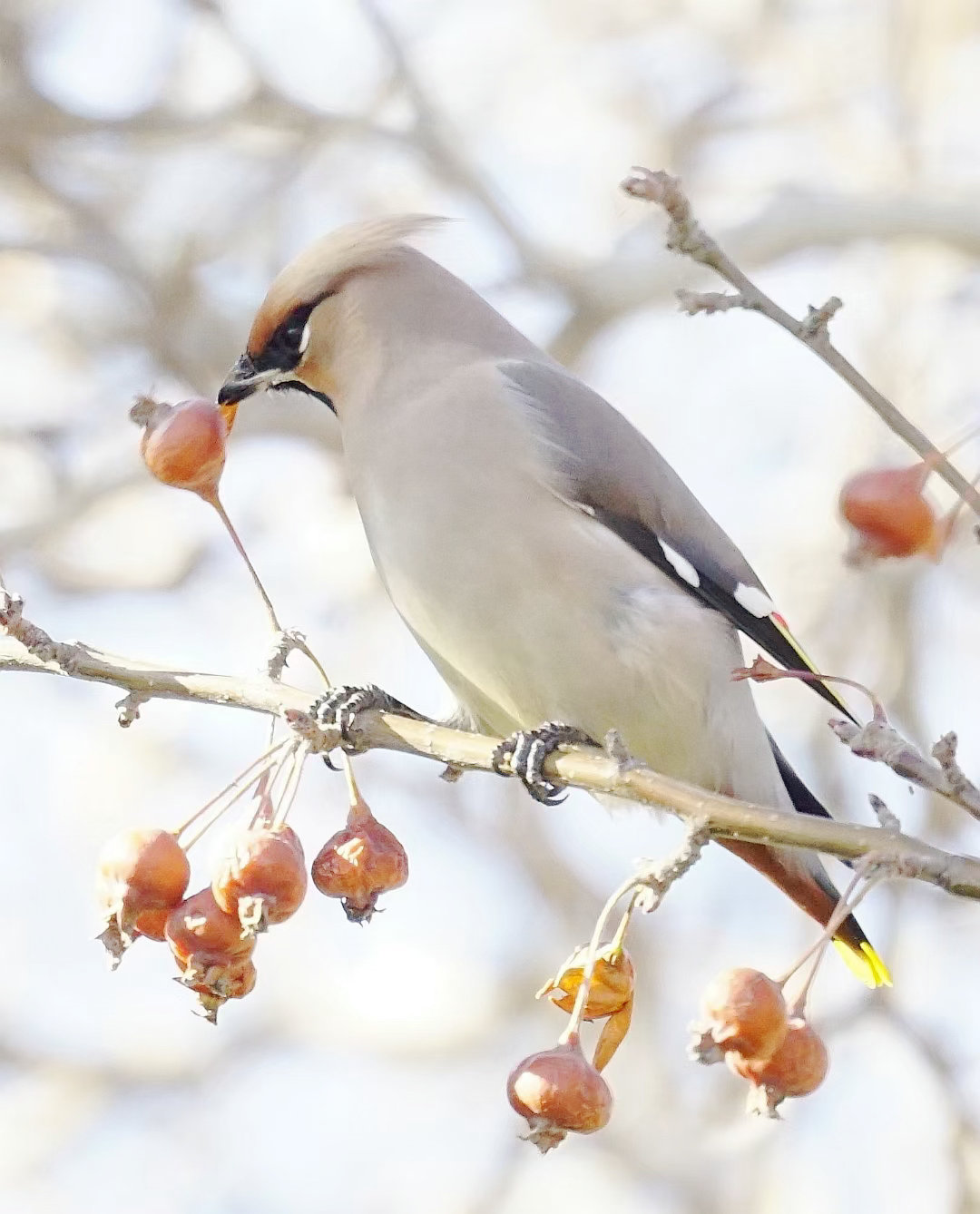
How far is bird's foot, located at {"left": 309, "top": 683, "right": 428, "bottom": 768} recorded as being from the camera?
245 cm

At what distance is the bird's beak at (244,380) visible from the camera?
3389 mm

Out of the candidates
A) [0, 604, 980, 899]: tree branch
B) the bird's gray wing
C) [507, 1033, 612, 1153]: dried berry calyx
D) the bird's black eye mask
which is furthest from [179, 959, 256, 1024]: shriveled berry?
the bird's black eye mask

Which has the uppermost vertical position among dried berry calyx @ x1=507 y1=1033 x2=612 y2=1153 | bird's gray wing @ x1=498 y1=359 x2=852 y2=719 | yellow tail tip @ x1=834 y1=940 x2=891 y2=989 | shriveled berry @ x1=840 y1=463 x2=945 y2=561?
bird's gray wing @ x1=498 y1=359 x2=852 y2=719

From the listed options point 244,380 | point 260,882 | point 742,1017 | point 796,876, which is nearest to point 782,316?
point 742,1017

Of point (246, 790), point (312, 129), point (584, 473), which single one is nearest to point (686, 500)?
point (584, 473)

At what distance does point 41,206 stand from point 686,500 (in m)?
4.86

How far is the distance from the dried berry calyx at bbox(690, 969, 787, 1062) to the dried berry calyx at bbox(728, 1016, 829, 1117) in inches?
0.7

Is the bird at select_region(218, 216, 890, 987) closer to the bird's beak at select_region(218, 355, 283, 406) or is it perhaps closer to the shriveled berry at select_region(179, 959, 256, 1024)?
the bird's beak at select_region(218, 355, 283, 406)

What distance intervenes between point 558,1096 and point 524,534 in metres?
1.39

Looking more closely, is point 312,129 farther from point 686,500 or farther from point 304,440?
point 686,500

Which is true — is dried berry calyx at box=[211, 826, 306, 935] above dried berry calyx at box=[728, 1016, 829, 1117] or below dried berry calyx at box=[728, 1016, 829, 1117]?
above

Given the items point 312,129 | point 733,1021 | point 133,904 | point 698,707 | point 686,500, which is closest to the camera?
point 733,1021

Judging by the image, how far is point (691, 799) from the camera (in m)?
1.98

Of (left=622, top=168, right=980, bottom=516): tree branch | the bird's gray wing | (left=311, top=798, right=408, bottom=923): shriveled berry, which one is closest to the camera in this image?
(left=622, top=168, right=980, bottom=516): tree branch
